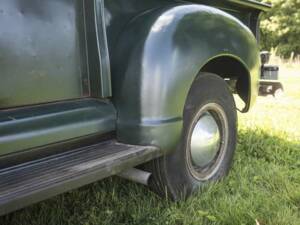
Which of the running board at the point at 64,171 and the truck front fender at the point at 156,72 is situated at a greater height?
the truck front fender at the point at 156,72

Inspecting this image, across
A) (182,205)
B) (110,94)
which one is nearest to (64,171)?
(110,94)

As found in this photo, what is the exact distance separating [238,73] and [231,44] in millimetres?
429

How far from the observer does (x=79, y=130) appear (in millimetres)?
1757

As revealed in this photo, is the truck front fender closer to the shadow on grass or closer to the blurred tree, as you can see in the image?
the shadow on grass

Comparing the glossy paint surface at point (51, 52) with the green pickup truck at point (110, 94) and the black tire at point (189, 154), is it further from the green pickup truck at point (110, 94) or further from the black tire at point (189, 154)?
the black tire at point (189, 154)

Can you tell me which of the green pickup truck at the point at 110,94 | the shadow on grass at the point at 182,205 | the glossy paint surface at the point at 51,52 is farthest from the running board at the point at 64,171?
the shadow on grass at the point at 182,205

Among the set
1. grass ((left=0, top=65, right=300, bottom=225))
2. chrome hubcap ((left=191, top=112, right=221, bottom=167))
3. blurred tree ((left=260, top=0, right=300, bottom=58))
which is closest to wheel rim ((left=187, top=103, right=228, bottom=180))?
chrome hubcap ((left=191, top=112, right=221, bottom=167))

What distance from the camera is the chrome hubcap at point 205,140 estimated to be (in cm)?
240

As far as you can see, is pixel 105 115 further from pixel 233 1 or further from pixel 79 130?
pixel 233 1

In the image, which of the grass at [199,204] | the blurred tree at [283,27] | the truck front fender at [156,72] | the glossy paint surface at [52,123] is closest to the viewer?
the glossy paint surface at [52,123]

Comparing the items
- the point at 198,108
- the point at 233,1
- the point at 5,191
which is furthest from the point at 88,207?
the point at 233,1

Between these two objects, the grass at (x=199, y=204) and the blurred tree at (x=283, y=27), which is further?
the blurred tree at (x=283, y=27)

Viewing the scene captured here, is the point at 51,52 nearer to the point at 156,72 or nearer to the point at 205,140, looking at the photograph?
the point at 156,72

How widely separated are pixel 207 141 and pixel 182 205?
1.43ft
